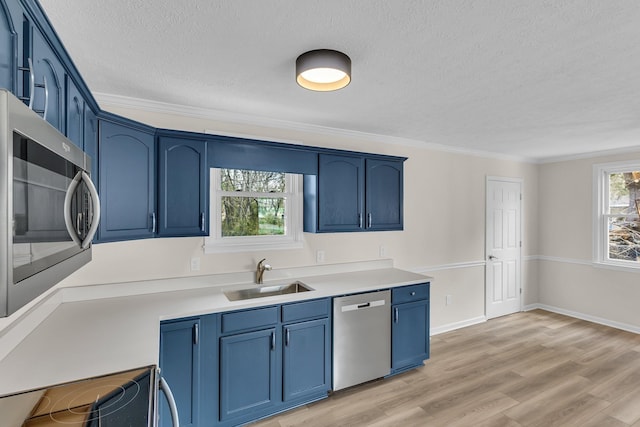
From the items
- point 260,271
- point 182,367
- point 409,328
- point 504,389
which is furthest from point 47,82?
point 504,389

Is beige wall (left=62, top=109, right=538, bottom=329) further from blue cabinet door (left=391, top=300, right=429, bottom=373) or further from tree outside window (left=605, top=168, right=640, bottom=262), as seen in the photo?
tree outside window (left=605, top=168, right=640, bottom=262)

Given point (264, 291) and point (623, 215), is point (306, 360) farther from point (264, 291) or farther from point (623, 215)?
point (623, 215)

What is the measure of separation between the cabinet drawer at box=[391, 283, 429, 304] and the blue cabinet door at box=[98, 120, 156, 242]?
2.08m

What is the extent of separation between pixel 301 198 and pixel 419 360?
6.43ft

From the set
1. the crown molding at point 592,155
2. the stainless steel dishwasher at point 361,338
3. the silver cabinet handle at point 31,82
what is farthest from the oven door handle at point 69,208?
the crown molding at point 592,155

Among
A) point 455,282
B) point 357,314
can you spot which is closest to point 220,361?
point 357,314

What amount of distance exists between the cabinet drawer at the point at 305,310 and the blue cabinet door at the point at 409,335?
71cm

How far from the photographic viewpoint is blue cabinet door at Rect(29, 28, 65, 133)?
1.07 meters

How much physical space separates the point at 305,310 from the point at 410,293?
109 centimetres

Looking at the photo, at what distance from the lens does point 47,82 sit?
1.19m

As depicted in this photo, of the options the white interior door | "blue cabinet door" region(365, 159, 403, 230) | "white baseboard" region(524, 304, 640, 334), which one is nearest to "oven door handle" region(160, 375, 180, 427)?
"blue cabinet door" region(365, 159, 403, 230)

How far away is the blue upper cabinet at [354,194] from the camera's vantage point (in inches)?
117

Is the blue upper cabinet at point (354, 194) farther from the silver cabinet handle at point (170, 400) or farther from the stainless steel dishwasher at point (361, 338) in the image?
the silver cabinet handle at point (170, 400)

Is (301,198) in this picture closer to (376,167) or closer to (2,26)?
(376,167)
